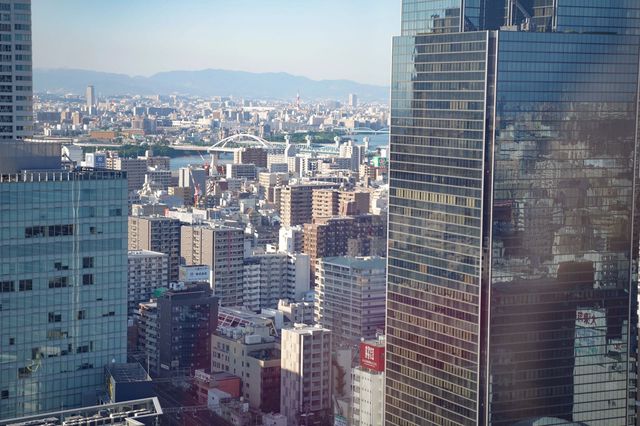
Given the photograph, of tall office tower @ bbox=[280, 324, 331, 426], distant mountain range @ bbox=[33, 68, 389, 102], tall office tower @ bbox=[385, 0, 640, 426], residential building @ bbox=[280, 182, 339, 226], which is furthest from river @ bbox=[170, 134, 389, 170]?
tall office tower @ bbox=[385, 0, 640, 426]

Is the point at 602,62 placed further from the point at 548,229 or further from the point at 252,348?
the point at 252,348

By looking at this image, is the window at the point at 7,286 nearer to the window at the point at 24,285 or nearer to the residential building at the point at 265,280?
the window at the point at 24,285

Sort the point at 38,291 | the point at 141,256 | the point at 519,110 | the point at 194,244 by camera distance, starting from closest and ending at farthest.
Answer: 1. the point at 38,291
2. the point at 519,110
3. the point at 141,256
4. the point at 194,244

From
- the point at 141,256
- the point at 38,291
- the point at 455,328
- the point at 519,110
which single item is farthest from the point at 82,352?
the point at 141,256

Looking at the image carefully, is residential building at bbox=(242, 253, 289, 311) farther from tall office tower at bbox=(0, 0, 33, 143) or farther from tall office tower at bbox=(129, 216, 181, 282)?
tall office tower at bbox=(0, 0, 33, 143)

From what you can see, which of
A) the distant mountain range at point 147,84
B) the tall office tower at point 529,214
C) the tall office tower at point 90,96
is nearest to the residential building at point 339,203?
the distant mountain range at point 147,84

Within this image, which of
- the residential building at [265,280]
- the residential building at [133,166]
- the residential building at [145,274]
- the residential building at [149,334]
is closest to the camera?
the residential building at [149,334]
